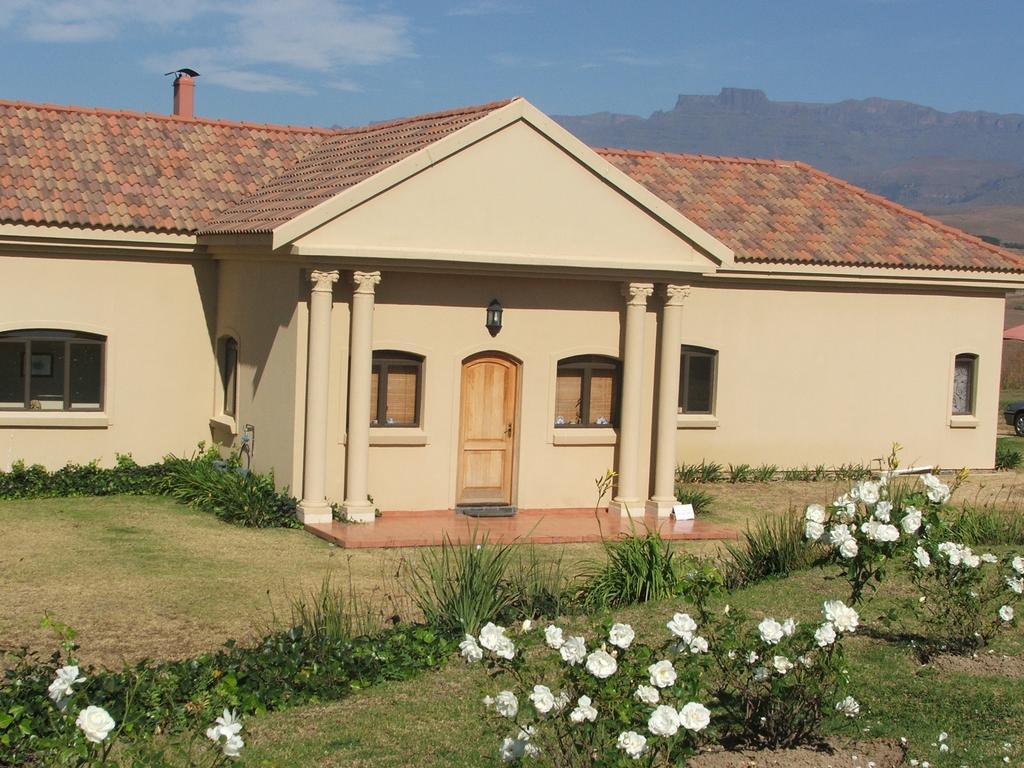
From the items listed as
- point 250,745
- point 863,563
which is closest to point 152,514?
point 250,745

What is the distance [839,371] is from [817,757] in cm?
1536

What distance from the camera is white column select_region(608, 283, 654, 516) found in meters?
17.5

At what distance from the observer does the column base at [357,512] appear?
635 inches

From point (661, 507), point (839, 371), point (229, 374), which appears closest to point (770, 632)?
point (661, 507)

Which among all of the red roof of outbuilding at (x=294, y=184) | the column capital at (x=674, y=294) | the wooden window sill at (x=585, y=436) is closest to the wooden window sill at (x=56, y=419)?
the red roof of outbuilding at (x=294, y=184)

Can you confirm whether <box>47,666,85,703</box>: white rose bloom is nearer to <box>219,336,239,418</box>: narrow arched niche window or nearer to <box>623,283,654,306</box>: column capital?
<box>623,283,654,306</box>: column capital

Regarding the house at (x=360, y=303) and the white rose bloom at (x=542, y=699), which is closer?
the white rose bloom at (x=542, y=699)

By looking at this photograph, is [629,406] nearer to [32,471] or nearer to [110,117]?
[32,471]

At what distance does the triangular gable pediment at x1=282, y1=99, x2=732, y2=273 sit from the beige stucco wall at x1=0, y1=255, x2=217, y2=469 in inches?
147

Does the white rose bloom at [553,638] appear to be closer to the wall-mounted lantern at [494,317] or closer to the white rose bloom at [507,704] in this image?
the white rose bloom at [507,704]

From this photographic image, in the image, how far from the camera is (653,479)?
1816cm

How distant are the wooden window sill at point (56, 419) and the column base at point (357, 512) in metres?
4.05

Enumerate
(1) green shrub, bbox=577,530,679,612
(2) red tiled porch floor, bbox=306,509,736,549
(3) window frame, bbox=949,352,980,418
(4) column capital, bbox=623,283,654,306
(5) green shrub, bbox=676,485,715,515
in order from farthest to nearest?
(3) window frame, bbox=949,352,980,418 < (5) green shrub, bbox=676,485,715,515 < (4) column capital, bbox=623,283,654,306 < (2) red tiled porch floor, bbox=306,509,736,549 < (1) green shrub, bbox=577,530,679,612

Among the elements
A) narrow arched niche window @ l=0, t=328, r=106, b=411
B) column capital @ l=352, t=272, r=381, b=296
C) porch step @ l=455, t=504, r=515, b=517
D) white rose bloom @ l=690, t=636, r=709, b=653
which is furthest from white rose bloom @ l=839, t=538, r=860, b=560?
narrow arched niche window @ l=0, t=328, r=106, b=411
